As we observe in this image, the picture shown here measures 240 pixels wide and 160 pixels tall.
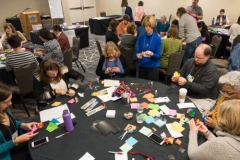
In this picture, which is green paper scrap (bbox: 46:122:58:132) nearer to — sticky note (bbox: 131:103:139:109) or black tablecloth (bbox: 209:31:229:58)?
sticky note (bbox: 131:103:139:109)

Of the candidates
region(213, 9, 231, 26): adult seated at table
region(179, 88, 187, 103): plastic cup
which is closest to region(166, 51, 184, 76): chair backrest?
region(179, 88, 187, 103): plastic cup

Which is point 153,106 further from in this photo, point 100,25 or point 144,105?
point 100,25

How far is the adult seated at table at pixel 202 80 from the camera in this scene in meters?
2.39

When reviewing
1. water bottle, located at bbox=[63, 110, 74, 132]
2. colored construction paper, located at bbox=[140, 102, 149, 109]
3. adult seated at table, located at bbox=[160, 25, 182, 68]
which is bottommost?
colored construction paper, located at bbox=[140, 102, 149, 109]

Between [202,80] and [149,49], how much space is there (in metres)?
1.12

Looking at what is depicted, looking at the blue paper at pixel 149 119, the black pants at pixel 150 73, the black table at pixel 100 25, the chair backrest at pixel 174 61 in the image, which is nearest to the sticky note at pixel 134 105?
the blue paper at pixel 149 119

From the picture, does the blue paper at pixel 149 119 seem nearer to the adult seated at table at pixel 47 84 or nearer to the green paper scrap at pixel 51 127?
the green paper scrap at pixel 51 127

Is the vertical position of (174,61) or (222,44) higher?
(174,61)

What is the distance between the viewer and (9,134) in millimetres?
1784

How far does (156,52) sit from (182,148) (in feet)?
6.48

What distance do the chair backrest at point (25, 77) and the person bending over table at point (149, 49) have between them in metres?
1.82

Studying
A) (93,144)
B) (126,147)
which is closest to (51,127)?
(93,144)

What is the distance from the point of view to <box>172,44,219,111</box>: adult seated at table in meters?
2.39

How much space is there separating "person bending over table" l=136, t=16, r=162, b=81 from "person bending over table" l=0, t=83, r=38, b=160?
209 cm
